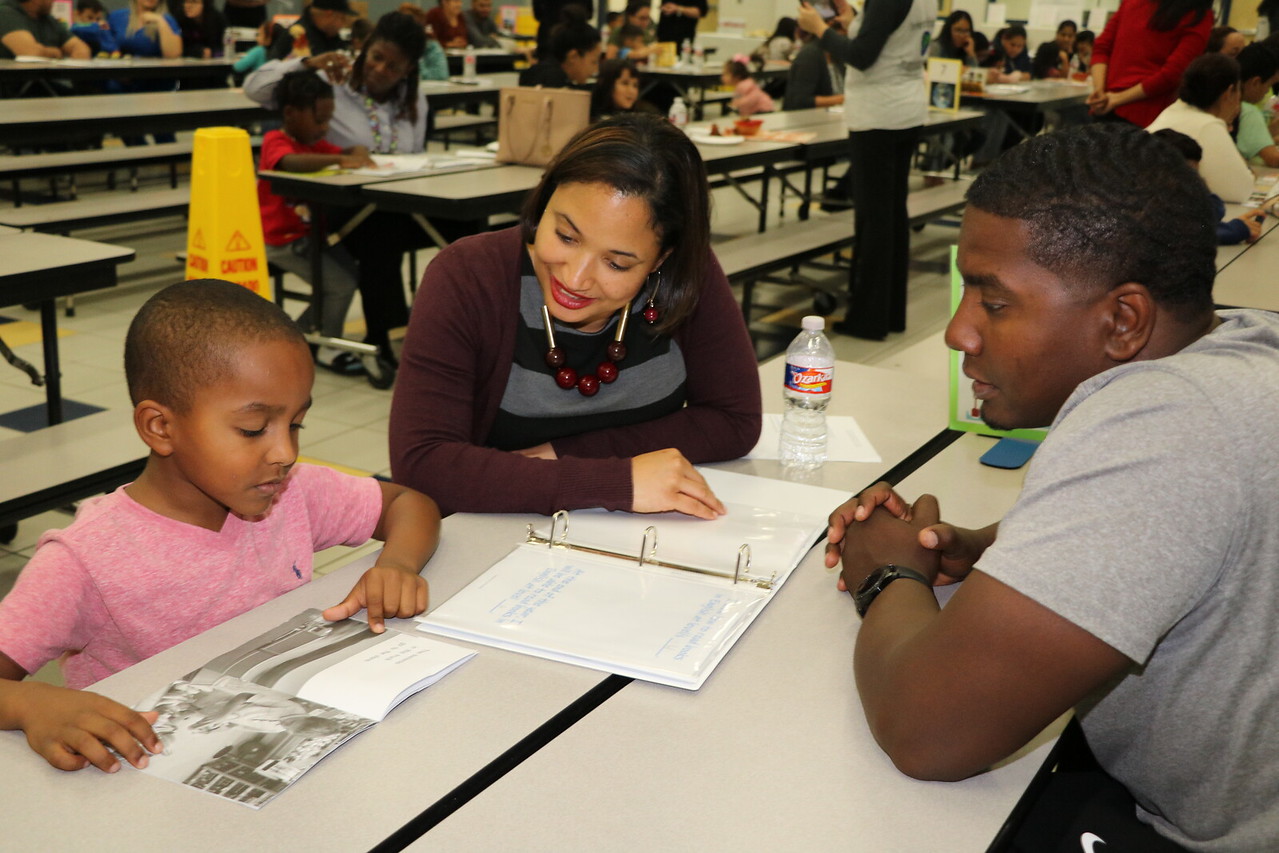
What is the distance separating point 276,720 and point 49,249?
91.2 inches

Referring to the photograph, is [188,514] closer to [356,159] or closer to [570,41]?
[356,159]

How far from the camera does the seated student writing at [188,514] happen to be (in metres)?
1.22

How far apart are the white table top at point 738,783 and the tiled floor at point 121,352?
1.81 m

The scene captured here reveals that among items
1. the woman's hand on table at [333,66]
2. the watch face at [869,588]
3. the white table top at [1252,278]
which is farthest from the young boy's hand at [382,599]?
the woman's hand on table at [333,66]

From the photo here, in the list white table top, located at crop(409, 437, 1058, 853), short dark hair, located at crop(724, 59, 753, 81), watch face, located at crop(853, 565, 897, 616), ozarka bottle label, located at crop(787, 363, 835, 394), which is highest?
short dark hair, located at crop(724, 59, 753, 81)

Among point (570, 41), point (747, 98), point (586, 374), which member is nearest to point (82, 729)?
point (586, 374)

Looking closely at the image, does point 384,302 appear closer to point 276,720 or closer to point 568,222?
point 568,222

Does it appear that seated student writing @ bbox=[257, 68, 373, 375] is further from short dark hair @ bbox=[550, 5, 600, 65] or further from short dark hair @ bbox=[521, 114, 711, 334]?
short dark hair @ bbox=[521, 114, 711, 334]

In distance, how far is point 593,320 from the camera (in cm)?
179

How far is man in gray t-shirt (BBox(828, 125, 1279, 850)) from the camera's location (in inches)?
34.3

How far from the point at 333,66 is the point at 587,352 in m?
3.13

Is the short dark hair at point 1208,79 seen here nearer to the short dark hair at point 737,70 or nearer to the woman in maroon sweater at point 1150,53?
the woman in maroon sweater at point 1150,53

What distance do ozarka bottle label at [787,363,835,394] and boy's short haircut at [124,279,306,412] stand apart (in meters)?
0.84

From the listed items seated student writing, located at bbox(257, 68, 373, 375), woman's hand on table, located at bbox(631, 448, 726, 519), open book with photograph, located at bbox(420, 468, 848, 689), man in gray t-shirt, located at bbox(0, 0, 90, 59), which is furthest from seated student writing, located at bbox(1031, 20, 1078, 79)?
woman's hand on table, located at bbox(631, 448, 726, 519)
